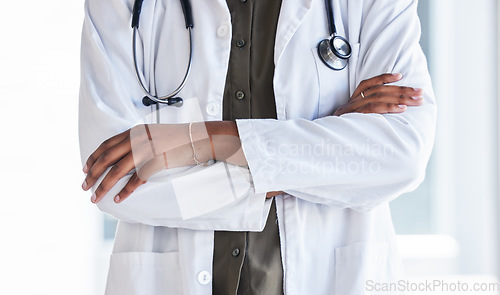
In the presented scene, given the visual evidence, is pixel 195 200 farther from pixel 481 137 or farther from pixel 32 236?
pixel 481 137

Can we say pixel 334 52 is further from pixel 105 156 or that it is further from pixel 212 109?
pixel 105 156

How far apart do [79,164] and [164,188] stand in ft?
4.20

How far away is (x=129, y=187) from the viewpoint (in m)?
1.13

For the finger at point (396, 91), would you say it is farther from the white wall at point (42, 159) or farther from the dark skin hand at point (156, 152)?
the white wall at point (42, 159)

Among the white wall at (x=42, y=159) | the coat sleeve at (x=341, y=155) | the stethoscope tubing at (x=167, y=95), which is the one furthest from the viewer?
the white wall at (x=42, y=159)

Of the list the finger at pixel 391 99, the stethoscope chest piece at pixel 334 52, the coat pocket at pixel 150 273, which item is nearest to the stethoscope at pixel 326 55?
the stethoscope chest piece at pixel 334 52

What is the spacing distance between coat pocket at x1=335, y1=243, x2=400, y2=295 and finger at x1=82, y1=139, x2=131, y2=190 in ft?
1.53

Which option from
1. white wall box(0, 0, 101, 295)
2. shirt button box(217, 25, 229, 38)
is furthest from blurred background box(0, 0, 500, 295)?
shirt button box(217, 25, 229, 38)

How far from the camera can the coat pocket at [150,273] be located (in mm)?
1202

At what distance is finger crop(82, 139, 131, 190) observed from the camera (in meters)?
1.14

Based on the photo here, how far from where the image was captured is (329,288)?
120 centimetres

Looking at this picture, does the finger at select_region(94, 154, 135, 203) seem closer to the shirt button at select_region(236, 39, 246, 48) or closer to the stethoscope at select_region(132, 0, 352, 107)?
the stethoscope at select_region(132, 0, 352, 107)

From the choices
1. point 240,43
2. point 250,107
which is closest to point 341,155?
point 250,107

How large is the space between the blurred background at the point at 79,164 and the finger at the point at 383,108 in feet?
3.94
